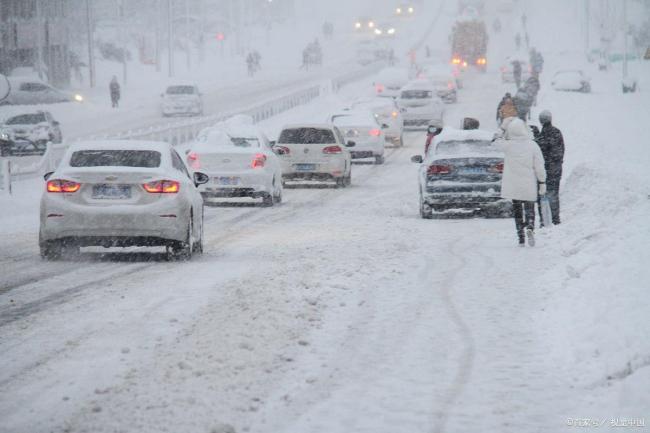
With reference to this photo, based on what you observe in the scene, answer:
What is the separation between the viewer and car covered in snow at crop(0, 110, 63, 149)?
1791 inches

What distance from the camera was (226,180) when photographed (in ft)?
84.5

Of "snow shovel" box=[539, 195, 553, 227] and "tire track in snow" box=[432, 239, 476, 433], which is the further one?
"snow shovel" box=[539, 195, 553, 227]

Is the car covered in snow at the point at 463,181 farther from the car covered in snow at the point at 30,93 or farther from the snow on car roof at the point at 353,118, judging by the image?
the car covered in snow at the point at 30,93

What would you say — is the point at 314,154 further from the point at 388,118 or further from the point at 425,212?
the point at 388,118

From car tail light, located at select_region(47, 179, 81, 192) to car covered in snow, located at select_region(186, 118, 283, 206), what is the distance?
9.84 meters

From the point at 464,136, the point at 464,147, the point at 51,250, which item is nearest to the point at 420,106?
the point at 464,136

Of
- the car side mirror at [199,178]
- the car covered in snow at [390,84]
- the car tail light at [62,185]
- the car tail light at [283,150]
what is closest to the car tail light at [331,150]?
the car tail light at [283,150]

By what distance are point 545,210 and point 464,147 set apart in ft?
12.8

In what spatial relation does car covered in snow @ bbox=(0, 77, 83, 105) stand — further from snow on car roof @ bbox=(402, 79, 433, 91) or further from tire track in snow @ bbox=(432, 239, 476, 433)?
tire track in snow @ bbox=(432, 239, 476, 433)

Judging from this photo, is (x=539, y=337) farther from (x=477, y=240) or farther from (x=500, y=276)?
(x=477, y=240)

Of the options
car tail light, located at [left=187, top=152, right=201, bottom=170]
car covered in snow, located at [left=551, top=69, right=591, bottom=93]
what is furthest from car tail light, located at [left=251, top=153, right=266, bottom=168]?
car covered in snow, located at [left=551, top=69, right=591, bottom=93]

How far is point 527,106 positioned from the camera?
50.4m

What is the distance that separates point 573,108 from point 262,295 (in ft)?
147

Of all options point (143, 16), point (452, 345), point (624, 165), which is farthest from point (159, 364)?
point (143, 16)
